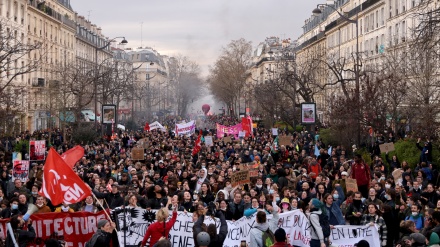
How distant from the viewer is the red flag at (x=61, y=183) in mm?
12961

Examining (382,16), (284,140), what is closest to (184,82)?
(382,16)

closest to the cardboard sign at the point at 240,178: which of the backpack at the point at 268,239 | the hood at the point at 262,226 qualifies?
the hood at the point at 262,226

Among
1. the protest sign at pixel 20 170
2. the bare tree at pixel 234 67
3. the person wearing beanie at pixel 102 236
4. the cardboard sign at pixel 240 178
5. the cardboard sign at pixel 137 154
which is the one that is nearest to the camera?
the person wearing beanie at pixel 102 236

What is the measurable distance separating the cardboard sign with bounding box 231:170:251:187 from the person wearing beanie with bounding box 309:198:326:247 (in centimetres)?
578

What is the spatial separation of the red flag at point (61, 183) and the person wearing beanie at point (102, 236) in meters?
1.63

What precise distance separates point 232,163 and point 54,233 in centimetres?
1321

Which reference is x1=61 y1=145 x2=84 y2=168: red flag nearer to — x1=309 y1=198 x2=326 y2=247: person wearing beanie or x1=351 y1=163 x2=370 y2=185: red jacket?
x1=309 y1=198 x2=326 y2=247: person wearing beanie

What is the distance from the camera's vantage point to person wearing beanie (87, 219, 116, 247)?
1116 cm

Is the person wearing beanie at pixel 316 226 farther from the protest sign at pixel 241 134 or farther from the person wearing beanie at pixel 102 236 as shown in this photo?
the protest sign at pixel 241 134

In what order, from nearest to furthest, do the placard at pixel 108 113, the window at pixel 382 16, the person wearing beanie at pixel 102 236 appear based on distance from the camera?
the person wearing beanie at pixel 102 236, the placard at pixel 108 113, the window at pixel 382 16

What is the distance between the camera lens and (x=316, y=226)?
13016mm

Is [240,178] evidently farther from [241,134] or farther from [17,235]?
[241,134]

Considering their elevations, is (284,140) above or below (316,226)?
above

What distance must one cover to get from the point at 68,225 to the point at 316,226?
4.01 m
